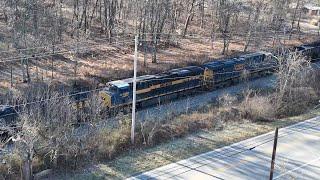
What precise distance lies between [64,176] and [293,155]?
14729 mm

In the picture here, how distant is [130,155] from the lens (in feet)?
91.2

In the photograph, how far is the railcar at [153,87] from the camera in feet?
112

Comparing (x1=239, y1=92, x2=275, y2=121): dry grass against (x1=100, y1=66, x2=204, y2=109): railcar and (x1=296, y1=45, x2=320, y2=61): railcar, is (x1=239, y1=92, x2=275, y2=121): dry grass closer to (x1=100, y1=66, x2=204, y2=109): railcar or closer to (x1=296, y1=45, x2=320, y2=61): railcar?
(x1=100, y1=66, x2=204, y2=109): railcar

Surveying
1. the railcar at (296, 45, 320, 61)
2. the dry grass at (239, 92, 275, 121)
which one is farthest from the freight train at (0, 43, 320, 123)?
the railcar at (296, 45, 320, 61)

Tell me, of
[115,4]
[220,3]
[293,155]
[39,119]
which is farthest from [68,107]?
[220,3]

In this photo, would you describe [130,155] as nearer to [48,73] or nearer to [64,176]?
[64,176]

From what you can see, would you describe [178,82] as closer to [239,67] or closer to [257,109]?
[257,109]

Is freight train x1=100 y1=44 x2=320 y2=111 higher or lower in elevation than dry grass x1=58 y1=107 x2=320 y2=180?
higher

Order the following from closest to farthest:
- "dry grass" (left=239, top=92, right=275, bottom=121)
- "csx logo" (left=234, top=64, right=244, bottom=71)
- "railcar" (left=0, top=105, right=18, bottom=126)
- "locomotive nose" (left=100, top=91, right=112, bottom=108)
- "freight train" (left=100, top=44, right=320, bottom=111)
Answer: "railcar" (left=0, top=105, right=18, bottom=126) < "locomotive nose" (left=100, top=91, right=112, bottom=108) < "freight train" (left=100, top=44, right=320, bottom=111) < "dry grass" (left=239, top=92, right=275, bottom=121) < "csx logo" (left=234, top=64, right=244, bottom=71)

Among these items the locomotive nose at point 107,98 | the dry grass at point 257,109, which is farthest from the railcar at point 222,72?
the locomotive nose at point 107,98

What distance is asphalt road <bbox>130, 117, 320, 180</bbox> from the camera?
26.0 metres

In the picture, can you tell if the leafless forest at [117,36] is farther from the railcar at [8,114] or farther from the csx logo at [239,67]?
the railcar at [8,114]

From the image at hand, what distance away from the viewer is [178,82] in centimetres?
3844

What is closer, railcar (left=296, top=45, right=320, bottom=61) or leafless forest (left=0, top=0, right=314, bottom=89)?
leafless forest (left=0, top=0, right=314, bottom=89)
